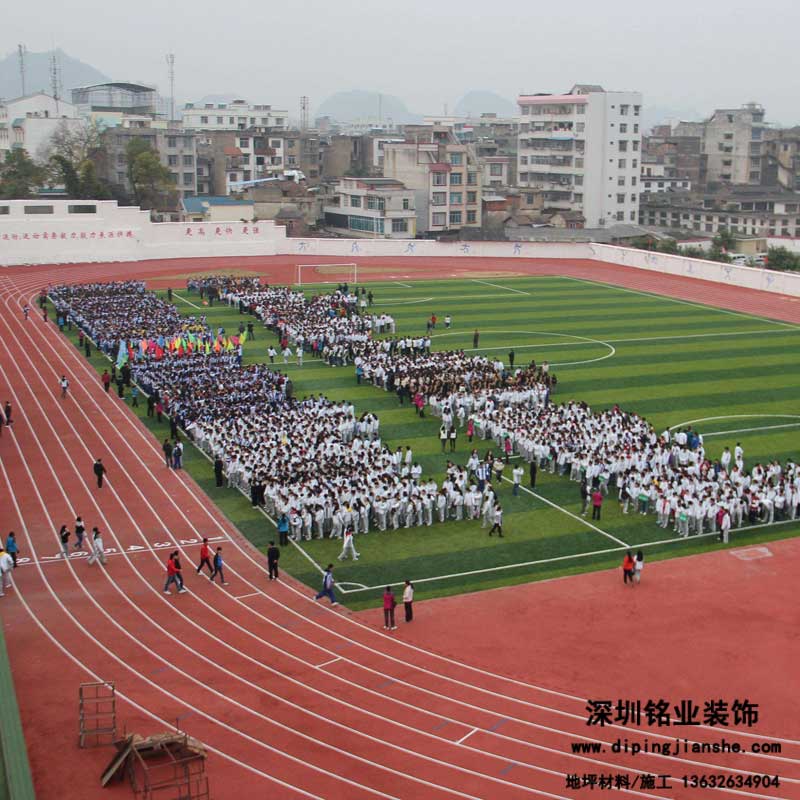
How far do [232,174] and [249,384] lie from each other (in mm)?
73299

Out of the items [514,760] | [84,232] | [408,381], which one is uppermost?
[84,232]

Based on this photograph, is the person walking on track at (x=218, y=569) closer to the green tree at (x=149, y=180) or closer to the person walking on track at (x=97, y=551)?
the person walking on track at (x=97, y=551)

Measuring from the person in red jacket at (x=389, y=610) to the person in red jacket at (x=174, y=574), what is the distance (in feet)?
13.4

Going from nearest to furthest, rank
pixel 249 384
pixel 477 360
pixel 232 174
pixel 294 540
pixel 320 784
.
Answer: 1. pixel 320 784
2. pixel 294 540
3. pixel 249 384
4. pixel 477 360
5. pixel 232 174

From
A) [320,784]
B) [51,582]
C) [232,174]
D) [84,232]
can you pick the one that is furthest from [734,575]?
[232,174]

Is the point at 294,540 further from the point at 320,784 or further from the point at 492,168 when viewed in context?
the point at 492,168

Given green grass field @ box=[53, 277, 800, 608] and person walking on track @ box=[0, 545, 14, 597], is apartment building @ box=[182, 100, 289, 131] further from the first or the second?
person walking on track @ box=[0, 545, 14, 597]

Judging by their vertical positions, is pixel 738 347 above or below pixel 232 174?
below

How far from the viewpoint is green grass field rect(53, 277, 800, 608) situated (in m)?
23.4

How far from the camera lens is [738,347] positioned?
45.2 meters

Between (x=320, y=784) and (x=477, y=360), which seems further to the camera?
(x=477, y=360)

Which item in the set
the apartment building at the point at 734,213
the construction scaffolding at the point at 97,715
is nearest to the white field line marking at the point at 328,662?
the construction scaffolding at the point at 97,715

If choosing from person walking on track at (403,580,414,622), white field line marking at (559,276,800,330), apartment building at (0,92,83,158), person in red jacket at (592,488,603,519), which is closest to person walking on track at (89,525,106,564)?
person walking on track at (403,580,414,622)

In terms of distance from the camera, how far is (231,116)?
482 feet
